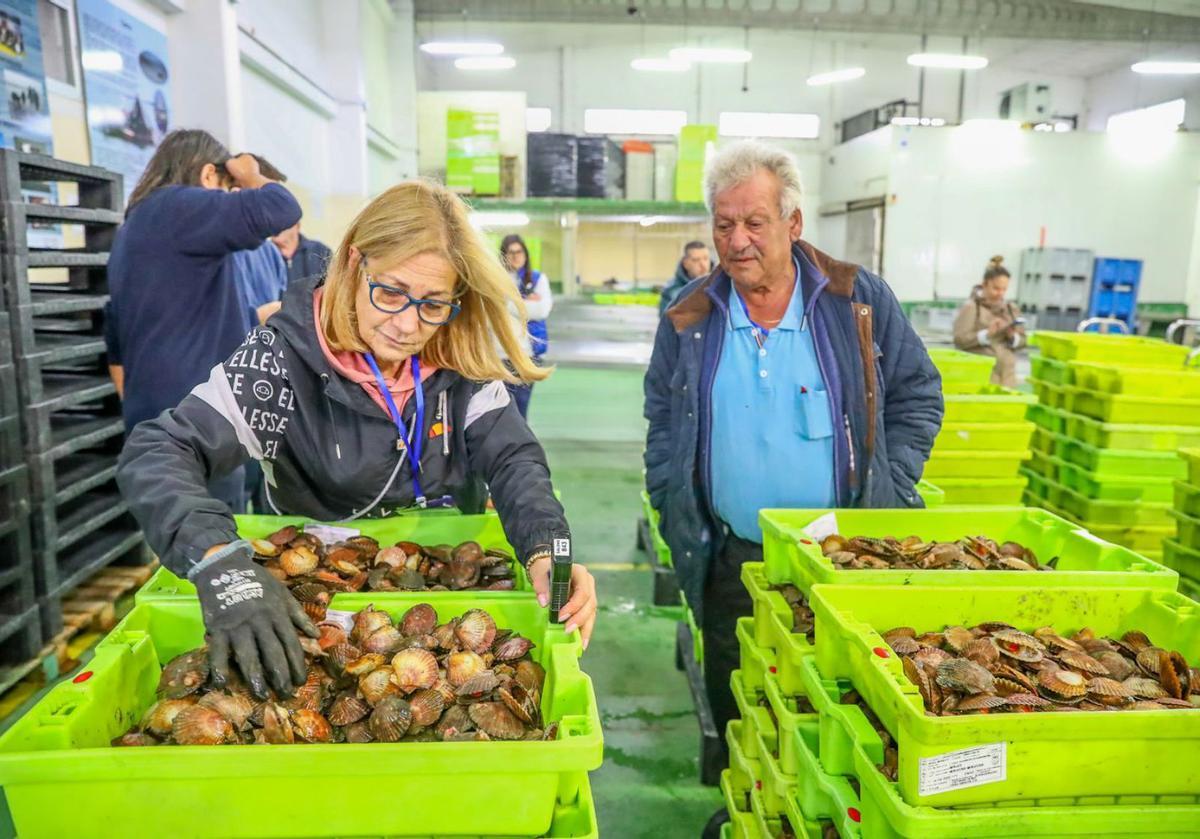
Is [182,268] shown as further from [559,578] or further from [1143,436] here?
[1143,436]

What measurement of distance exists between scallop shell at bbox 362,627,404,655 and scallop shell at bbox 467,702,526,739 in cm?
21

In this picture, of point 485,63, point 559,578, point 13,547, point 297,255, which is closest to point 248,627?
point 559,578

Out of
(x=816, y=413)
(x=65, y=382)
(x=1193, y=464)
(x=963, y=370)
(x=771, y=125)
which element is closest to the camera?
(x=816, y=413)

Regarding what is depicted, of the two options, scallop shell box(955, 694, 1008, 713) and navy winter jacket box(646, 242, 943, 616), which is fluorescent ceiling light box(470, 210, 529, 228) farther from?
scallop shell box(955, 694, 1008, 713)

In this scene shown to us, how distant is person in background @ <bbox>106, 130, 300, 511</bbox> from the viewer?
8.85ft

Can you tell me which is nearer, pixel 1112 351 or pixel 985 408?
pixel 985 408

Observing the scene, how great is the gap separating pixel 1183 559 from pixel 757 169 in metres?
2.44

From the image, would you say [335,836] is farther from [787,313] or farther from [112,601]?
[112,601]

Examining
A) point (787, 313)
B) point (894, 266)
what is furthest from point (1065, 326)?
point (787, 313)

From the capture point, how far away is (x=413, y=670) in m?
1.21

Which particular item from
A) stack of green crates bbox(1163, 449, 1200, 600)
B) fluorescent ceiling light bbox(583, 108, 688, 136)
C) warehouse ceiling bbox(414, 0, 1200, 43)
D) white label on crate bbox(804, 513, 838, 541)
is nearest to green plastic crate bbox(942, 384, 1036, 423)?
stack of green crates bbox(1163, 449, 1200, 600)

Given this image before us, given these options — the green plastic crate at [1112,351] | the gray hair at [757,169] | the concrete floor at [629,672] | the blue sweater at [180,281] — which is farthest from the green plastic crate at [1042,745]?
the green plastic crate at [1112,351]

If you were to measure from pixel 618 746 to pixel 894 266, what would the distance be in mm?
8082

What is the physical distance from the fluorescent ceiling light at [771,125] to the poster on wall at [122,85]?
368 inches
